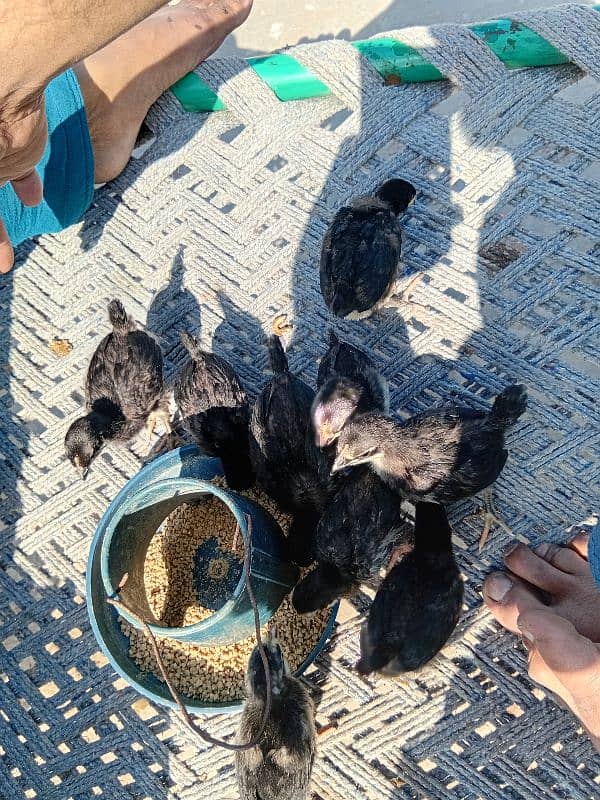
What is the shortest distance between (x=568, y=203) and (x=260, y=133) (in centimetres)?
101

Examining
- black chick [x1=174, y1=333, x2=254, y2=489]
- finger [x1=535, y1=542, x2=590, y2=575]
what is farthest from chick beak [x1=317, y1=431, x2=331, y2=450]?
finger [x1=535, y1=542, x2=590, y2=575]

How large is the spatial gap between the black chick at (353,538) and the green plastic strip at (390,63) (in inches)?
51.5

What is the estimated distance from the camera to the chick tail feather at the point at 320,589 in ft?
5.37

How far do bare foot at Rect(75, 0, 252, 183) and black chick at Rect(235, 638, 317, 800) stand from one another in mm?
1686

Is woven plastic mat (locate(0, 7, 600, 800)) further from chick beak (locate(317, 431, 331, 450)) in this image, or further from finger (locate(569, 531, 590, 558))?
chick beak (locate(317, 431, 331, 450))

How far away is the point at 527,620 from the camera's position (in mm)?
1602

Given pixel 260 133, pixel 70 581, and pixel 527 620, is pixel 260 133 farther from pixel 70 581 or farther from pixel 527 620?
pixel 527 620

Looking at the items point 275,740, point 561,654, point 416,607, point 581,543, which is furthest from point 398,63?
point 275,740

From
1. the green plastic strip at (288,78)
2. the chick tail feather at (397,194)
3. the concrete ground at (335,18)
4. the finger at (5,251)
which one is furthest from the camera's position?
the concrete ground at (335,18)

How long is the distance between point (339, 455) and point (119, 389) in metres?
0.71

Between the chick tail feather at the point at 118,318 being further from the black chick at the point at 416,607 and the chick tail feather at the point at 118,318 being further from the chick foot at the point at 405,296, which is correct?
the black chick at the point at 416,607

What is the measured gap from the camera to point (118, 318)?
2.01 meters

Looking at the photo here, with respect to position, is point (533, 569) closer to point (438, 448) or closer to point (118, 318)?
point (438, 448)

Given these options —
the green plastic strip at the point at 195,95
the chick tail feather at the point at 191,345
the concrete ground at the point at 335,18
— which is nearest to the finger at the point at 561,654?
the chick tail feather at the point at 191,345
